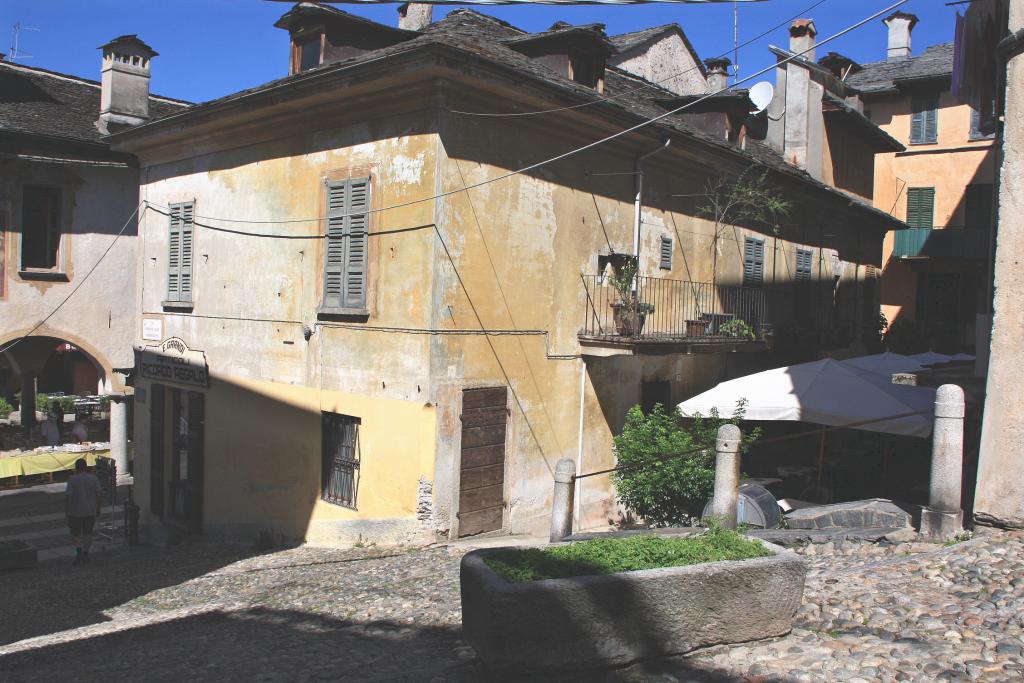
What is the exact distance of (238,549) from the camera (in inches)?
531

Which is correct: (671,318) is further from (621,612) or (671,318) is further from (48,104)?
(48,104)

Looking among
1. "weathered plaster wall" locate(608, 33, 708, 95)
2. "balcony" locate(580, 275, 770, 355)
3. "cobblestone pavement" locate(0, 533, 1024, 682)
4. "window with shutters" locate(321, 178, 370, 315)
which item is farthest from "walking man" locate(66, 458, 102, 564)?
"weathered plaster wall" locate(608, 33, 708, 95)

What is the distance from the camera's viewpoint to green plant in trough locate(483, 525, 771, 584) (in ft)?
17.0

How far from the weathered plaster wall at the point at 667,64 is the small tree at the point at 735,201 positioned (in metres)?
5.09

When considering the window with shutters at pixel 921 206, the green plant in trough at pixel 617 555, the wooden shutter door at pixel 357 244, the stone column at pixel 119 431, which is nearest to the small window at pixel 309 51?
the wooden shutter door at pixel 357 244

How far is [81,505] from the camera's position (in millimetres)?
13203

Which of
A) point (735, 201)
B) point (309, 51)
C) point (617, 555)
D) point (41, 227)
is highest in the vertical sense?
point (309, 51)

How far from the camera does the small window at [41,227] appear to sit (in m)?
17.8

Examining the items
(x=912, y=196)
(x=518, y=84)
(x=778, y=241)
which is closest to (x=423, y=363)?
(x=518, y=84)

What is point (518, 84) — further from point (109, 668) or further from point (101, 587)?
point (101, 587)

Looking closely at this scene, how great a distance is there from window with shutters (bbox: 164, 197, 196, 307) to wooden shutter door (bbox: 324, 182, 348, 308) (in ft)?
13.7

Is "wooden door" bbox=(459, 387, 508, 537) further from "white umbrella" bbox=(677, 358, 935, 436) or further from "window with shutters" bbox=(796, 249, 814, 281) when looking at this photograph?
"window with shutters" bbox=(796, 249, 814, 281)

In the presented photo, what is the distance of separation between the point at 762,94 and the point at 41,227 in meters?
16.3

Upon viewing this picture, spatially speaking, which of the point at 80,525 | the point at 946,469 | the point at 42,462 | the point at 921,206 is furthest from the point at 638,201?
the point at 921,206
